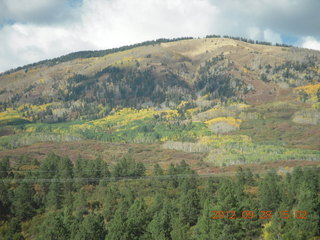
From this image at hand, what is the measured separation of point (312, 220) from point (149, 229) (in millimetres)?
30855

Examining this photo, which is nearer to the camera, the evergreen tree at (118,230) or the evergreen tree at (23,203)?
the evergreen tree at (118,230)

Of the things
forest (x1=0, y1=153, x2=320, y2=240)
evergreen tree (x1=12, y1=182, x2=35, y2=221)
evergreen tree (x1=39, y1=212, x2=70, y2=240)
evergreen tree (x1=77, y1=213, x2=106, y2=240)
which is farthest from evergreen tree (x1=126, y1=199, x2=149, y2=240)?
evergreen tree (x1=12, y1=182, x2=35, y2=221)

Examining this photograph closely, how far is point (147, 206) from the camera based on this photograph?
87688 mm

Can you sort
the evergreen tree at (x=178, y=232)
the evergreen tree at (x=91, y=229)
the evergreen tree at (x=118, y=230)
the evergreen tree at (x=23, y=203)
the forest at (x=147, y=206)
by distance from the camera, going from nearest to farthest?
the forest at (x=147, y=206) < the evergreen tree at (x=178, y=232) < the evergreen tree at (x=118, y=230) < the evergreen tree at (x=91, y=229) < the evergreen tree at (x=23, y=203)

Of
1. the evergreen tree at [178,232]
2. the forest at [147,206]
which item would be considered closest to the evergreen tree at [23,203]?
the forest at [147,206]

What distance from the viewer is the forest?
217ft

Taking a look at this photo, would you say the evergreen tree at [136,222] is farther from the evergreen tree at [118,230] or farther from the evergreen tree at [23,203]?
the evergreen tree at [23,203]

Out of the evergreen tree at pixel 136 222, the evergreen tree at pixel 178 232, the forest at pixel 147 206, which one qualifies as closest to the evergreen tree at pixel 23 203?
the forest at pixel 147 206

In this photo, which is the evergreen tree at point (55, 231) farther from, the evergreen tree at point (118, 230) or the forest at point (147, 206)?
the evergreen tree at point (118, 230)

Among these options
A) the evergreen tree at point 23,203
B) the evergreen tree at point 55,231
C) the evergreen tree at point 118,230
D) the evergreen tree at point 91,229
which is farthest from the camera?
the evergreen tree at point 23,203

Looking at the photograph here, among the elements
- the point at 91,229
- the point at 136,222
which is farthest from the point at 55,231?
the point at 136,222

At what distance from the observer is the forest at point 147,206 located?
66.2 m

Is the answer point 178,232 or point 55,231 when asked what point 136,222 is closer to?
point 178,232

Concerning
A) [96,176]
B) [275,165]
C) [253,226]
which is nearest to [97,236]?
[253,226]
